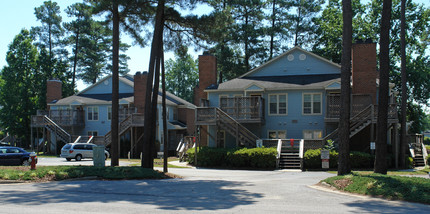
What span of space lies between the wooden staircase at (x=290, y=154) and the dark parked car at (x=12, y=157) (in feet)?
55.7

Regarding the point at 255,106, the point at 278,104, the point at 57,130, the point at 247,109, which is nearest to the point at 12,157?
the point at 247,109

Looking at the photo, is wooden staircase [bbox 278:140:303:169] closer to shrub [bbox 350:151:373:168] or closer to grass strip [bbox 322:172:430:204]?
shrub [bbox 350:151:373:168]

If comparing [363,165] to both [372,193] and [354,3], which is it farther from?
[354,3]

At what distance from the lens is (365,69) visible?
31.4m

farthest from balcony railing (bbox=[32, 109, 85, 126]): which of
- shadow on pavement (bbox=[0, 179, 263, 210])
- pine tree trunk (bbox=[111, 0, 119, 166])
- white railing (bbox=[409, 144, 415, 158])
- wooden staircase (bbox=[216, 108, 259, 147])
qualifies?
white railing (bbox=[409, 144, 415, 158])

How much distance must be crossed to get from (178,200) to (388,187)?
7.16 meters

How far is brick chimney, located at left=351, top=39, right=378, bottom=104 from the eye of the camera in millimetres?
31234

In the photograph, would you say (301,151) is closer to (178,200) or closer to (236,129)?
(236,129)

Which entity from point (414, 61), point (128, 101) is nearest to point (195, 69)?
point (128, 101)

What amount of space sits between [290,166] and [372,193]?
15.2 metres

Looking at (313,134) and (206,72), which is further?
(206,72)

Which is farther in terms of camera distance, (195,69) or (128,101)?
(195,69)

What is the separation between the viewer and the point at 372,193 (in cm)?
1426

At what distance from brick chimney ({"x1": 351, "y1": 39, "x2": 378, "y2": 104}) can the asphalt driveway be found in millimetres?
16730
